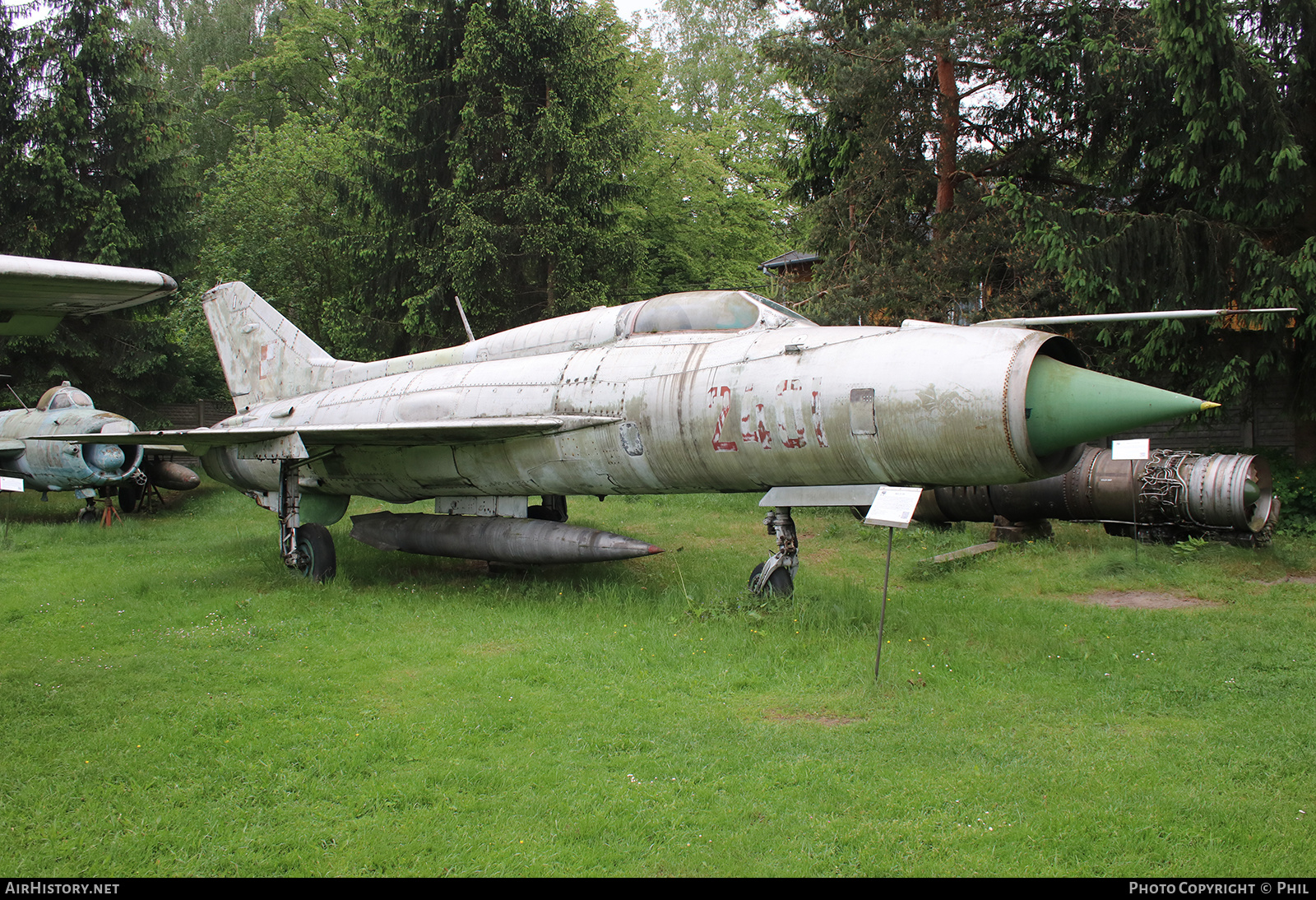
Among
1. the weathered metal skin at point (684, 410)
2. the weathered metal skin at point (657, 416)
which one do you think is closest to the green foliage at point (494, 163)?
the weathered metal skin at point (657, 416)

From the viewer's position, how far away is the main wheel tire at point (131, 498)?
61.5 feet

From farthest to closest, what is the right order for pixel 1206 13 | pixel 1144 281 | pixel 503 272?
pixel 503 272 < pixel 1144 281 < pixel 1206 13

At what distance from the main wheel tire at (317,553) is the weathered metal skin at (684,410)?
0.69 meters

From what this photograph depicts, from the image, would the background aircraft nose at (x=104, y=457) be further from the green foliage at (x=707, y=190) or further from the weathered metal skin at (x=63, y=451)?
the green foliage at (x=707, y=190)

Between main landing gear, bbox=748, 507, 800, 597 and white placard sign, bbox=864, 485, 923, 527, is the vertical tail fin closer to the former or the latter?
main landing gear, bbox=748, 507, 800, 597

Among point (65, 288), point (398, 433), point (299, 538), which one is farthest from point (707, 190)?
point (65, 288)

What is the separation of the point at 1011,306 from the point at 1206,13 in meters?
4.88

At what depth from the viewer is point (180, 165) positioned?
2355 cm

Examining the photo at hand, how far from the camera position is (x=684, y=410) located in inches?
326

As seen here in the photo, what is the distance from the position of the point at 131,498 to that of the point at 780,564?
16073mm

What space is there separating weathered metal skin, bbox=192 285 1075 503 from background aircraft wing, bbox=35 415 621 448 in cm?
8

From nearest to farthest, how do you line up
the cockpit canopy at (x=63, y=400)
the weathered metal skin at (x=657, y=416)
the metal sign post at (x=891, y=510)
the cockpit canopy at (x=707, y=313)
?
the metal sign post at (x=891, y=510)
the weathered metal skin at (x=657, y=416)
the cockpit canopy at (x=707, y=313)
the cockpit canopy at (x=63, y=400)
